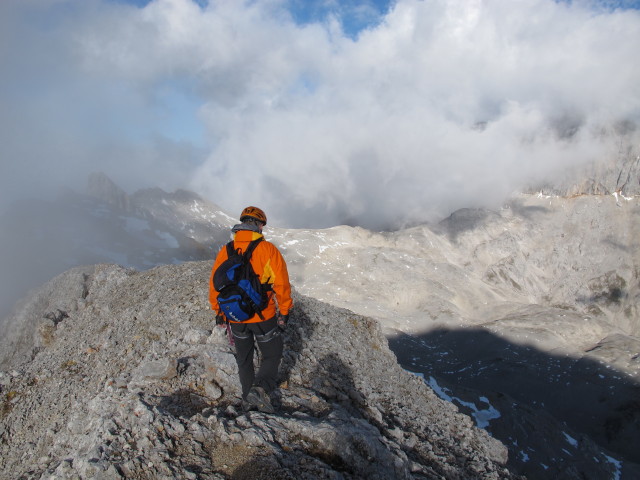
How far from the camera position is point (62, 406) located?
12477 millimetres

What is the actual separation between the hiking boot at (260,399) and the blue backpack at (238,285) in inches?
73.8

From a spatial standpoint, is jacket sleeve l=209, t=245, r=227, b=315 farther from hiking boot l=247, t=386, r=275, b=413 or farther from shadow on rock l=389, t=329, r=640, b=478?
shadow on rock l=389, t=329, r=640, b=478

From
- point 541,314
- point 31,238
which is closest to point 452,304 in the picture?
point 541,314

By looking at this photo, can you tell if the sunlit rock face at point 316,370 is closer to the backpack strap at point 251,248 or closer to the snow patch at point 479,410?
the snow patch at point 479,410

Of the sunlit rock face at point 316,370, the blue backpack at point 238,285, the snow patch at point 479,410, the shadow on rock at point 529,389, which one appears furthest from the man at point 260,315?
the shadow on rock at point 529,389

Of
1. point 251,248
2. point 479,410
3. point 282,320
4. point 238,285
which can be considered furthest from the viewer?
point 479,410

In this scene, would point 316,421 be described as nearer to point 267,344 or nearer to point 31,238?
point 267,344

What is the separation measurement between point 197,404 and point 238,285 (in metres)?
3.32

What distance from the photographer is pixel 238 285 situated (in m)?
9.41

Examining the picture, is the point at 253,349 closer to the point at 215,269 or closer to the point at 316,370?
the point at 215,269

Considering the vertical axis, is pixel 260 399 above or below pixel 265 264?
below

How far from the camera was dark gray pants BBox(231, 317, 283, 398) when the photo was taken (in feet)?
33.0

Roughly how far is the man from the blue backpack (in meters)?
0.11

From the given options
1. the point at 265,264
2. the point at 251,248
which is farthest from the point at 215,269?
the point at 265,264
